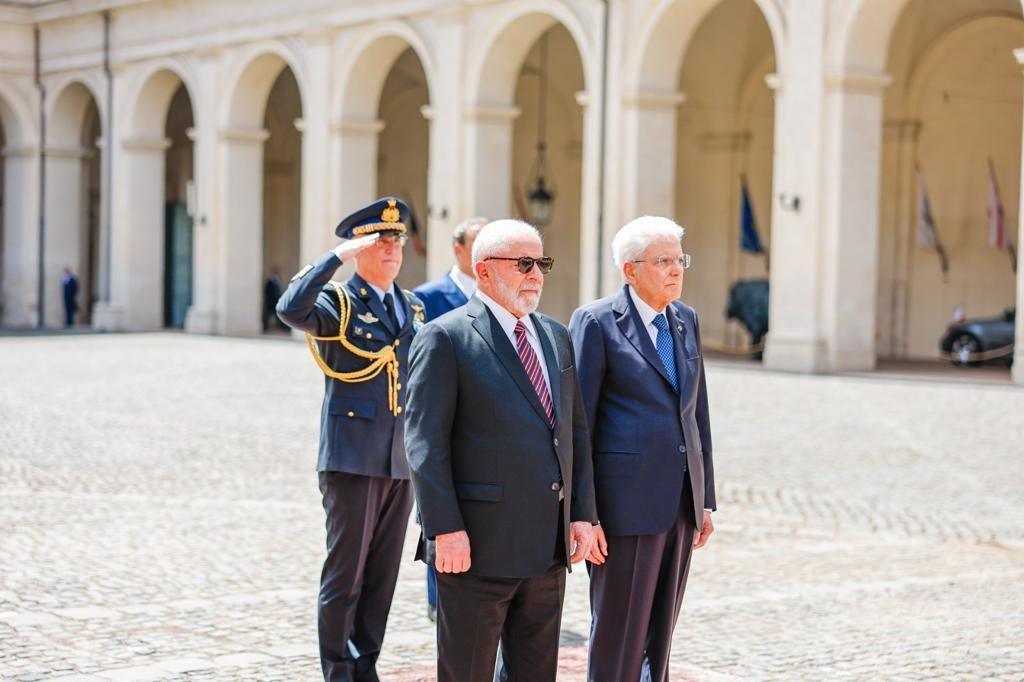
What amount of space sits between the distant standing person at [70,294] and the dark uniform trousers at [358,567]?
30343 millimetres

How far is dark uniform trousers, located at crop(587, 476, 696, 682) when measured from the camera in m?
4.91

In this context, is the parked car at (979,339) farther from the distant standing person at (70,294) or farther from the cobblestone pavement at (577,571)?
the distant standing person at (70,294)

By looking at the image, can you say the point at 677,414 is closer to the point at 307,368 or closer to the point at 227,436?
the point at 227,436

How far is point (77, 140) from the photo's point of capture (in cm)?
3538

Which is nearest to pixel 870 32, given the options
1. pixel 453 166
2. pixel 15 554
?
pixel 453 166

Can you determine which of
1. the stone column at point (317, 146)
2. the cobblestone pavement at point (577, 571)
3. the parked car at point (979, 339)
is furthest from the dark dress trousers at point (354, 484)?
the stone column at point (317, 146)

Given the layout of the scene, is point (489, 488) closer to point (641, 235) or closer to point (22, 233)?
point (641, 235)

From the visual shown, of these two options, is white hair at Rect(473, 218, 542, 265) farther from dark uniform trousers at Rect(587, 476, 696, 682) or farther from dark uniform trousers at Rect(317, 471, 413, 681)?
dark uniform trousers at Rect(317, 471, 413, 681)

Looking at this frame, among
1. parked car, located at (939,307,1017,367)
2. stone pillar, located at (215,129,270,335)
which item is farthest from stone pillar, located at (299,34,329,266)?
parked car, located at (939,307,1017,367)

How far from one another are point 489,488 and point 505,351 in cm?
39

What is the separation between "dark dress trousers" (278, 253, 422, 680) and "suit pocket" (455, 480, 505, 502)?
1.36 meters

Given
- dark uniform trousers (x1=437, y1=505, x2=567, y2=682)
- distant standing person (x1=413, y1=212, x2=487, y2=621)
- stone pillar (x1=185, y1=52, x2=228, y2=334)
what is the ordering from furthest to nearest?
stone pillar (x1=185, y1=52, x2=228, y2=334) → distant standing person (x1=413, y1=212, x2=487, y2=621) → dark uniform trousers (x1=437, y1=505, x2=567, y2=682)

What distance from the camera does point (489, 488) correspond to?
447 cm

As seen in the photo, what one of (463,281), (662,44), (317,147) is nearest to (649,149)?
(662,44)
